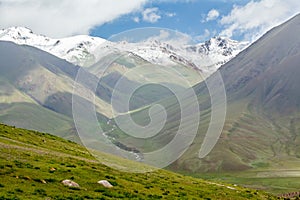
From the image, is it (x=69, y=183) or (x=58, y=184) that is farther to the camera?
(x=69, y=183)

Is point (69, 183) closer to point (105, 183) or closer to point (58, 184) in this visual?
point (58, 184)

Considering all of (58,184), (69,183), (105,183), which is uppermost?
(105,183)

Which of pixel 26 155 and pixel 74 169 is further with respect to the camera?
pixel 26 155

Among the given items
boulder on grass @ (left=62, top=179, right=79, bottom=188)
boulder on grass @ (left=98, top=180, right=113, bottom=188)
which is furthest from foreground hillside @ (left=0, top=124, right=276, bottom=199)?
boulder on grass @ (left=98, top=180, right=113, bottom=188)

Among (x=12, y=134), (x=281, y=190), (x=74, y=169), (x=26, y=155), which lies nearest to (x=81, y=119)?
(x=74, y=169)

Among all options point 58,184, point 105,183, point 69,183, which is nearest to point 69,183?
point 69,183

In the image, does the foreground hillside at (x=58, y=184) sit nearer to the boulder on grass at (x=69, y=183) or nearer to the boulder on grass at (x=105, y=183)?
the boulder on grass at (x=69, y=183)

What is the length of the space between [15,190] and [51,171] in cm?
949

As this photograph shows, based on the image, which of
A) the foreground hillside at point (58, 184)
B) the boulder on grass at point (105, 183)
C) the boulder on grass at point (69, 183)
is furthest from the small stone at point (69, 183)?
the boulder on grass at point (105, 183)

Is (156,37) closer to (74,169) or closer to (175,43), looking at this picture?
(175,43)

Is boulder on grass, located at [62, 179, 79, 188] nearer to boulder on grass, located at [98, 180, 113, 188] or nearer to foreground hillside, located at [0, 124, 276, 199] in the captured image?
foreground hillside, located at [0, 124, 276, 199]

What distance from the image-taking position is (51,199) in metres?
29.0

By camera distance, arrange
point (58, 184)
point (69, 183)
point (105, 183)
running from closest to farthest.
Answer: point (58, 184)
point (69, 183)
point (105, 183)

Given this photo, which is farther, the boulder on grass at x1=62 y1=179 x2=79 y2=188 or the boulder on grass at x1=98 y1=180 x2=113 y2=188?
the boulder on grass at x1=98 y1=180 x2=113 y2=188
